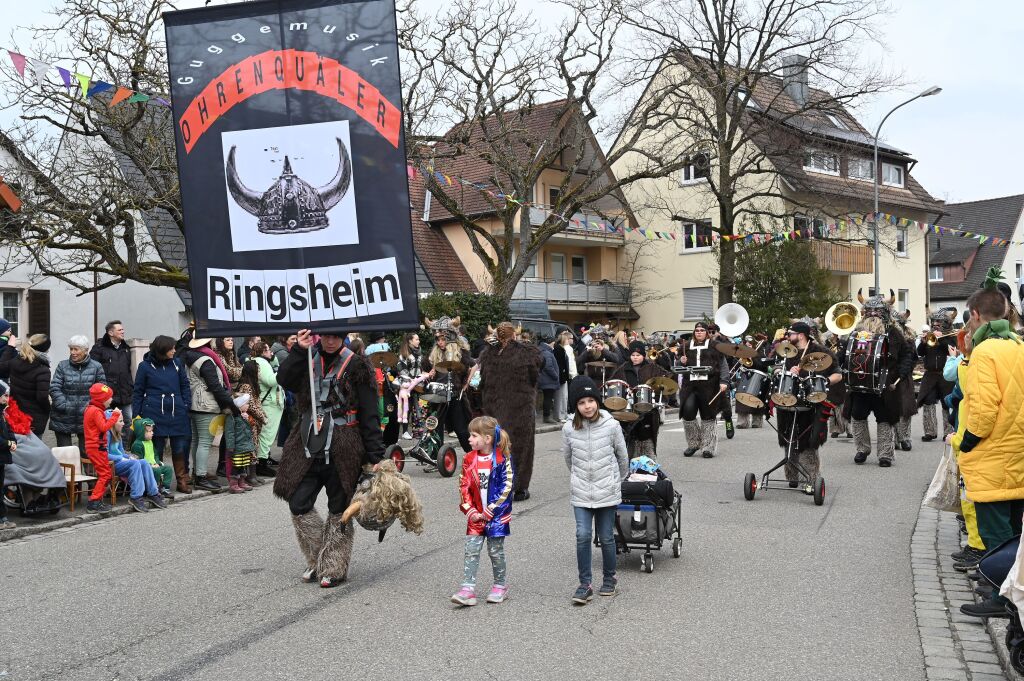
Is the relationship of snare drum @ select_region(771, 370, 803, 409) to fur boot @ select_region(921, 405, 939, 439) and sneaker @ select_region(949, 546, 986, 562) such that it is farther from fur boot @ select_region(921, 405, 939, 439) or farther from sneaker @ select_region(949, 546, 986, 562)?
fur boot @ select_region(921, 405, 939, 439)

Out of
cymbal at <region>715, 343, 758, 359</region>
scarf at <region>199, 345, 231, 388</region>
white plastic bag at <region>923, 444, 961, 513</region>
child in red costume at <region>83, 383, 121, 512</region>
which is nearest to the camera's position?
white plastic bag at <region>923, 444, 961, 513</region>

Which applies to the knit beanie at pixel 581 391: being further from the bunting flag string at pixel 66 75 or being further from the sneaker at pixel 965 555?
the bunting flag string at pixel 66 75

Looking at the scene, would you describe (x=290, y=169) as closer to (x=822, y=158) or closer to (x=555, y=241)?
(x=822, y=158)

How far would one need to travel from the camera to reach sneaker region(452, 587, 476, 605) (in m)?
6.49

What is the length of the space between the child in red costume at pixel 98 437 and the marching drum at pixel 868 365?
30.0ft

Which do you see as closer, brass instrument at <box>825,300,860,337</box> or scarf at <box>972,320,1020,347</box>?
scarf at <box>972,320,1020,347</box>

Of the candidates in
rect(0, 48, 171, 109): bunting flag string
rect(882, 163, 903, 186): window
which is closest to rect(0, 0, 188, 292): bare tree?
rect(0, 48, 171, 109): bunting flag string

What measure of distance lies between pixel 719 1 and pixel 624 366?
2249 cm

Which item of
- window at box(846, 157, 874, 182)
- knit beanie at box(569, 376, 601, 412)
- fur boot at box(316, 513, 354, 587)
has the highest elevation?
window at box(846, 157, 874, 182)

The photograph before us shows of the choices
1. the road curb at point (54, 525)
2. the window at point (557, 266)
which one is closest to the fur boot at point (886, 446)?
the road curb at point (54, 525)

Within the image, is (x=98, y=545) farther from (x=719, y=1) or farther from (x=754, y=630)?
(x=719, y=1)

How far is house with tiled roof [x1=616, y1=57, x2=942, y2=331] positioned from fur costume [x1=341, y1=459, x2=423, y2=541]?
26466 millimetres

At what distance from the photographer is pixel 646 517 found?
25.0 ft

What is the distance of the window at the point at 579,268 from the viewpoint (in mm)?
44625
